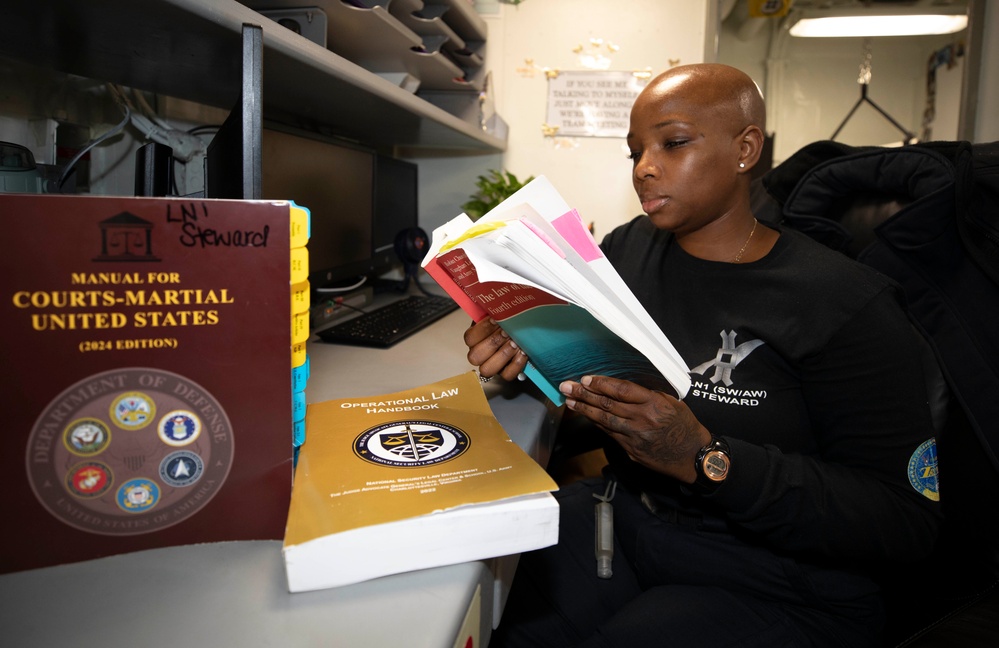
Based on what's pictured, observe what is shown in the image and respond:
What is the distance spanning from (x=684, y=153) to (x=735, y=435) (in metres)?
0.41

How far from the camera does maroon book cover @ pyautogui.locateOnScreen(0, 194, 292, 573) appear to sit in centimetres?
42

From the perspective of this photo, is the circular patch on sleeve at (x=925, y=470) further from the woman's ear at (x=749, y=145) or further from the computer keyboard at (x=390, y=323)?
the computer keyboard at (x=390, y=323)

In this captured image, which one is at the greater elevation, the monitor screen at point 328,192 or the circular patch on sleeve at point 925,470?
the monitor screen at point 328,192

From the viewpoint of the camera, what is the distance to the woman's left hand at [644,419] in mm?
613

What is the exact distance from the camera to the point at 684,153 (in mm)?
864

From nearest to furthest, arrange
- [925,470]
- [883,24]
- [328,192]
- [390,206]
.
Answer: [925,470] → [328,192] → [390,206] → [883,24]

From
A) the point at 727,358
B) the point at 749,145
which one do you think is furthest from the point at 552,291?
the point at 749,145

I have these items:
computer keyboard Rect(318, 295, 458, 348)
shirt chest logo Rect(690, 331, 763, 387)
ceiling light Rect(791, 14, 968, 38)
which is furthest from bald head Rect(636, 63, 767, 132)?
ceiling light Rect(791, 14, 968, 38)

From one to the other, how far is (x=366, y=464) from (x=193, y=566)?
15 cm

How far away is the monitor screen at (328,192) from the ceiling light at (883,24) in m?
2.87

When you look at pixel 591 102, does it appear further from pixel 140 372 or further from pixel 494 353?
pixel 140 372

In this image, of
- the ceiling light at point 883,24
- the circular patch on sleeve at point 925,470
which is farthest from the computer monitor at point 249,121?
the ceiling light at point 883,24

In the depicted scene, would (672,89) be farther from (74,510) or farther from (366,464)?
(74,510)

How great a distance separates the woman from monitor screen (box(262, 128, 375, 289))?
26.2 inches
